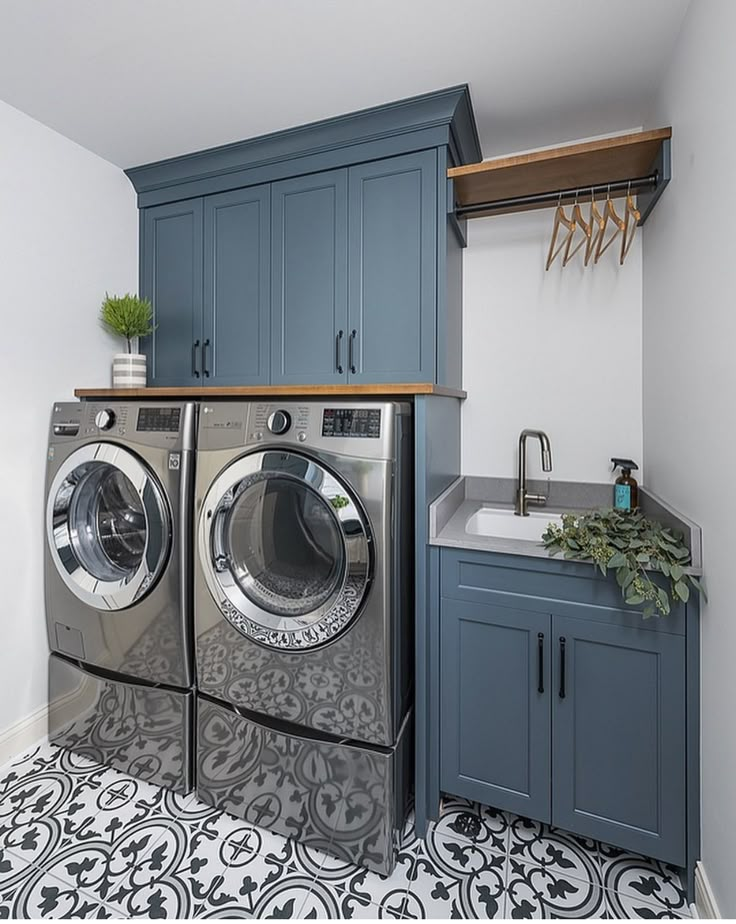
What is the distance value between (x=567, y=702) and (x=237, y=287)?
2.11 m

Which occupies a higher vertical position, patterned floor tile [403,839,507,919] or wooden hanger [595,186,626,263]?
wooden hanger [595,186,626,263]

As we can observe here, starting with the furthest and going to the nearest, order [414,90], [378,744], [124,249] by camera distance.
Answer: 1. [124,249]
2. [414,90]
3. [378,744]

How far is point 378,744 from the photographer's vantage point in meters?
1.53

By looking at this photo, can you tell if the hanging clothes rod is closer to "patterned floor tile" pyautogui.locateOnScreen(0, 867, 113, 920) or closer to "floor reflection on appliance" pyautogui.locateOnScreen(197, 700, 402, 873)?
"floor reflection on appliance" pyautogui.locateOnScreen(197, 700, 402, 873)

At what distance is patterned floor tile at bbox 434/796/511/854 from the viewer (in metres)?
1.63

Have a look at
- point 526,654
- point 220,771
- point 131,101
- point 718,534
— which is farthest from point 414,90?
point 220,771

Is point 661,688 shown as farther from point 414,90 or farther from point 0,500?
point 0,500

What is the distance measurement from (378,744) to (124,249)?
2.42 metres

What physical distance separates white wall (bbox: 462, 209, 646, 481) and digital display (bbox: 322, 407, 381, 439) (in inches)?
40.2

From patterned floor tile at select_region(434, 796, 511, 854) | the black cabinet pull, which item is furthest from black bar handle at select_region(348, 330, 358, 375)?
patterned floor tile at select_region(434, 796, 511, 854)

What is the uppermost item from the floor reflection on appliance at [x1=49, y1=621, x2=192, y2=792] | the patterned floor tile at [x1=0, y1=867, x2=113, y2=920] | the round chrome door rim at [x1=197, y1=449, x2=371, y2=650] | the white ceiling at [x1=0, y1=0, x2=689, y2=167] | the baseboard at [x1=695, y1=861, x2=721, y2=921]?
the white ceiling at [x1=0, y1=0, x2=689, y2=167]

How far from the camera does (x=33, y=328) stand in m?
2.02

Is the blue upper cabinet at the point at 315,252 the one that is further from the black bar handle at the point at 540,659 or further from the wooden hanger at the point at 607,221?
the black bar handle at the point at 540,659

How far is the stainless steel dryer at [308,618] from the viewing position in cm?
149
